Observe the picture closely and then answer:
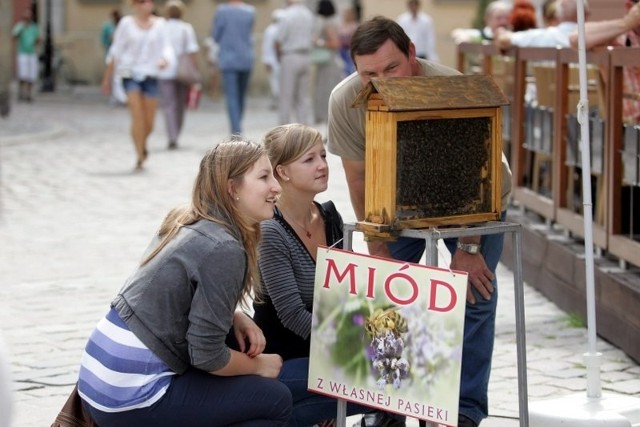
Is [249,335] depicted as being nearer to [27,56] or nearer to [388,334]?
[388,334]

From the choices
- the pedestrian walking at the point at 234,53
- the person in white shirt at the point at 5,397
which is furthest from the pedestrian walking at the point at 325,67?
the person in white shirt at the point at 5,397

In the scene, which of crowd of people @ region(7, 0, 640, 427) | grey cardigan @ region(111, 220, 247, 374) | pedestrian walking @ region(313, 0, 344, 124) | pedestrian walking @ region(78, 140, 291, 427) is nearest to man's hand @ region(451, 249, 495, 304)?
crowd of people @ region(7, 0, 640, 427)

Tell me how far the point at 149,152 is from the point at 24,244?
23.6 ft

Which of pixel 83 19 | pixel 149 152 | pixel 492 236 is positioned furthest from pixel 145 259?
pixel 83 19

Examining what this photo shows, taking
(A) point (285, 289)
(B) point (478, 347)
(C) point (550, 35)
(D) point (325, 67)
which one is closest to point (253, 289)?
(A) point (285, 289)

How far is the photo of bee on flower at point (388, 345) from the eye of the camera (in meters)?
4.44

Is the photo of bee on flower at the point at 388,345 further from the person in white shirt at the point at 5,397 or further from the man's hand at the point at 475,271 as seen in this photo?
the person in white shirt at the point at 5,397

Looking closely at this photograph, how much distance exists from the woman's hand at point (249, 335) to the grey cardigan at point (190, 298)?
235 millimetres

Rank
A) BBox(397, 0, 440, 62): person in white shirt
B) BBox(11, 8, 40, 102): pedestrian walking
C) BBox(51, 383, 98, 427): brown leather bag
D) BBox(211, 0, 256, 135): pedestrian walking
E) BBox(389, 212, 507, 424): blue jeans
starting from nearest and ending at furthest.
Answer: BBox(51, 383, 98, 427): brown leather bag
BBox(389, 212, 507, 424): blue jeans
BBox(211, 0, 256, 135): pedestrian walking
BBox(397, 0, 440, 62): person in white shirt
BBox(11, 8, 40, 102): pedestrian walking

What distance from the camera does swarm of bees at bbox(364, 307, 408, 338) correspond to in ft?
14.5

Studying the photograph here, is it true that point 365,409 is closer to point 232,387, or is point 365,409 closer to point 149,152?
point 232,387

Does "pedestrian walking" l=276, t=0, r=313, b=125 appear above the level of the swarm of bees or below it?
above

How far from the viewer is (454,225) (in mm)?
4617

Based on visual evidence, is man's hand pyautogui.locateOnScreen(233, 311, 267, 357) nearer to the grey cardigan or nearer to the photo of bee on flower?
the grey cardigan
